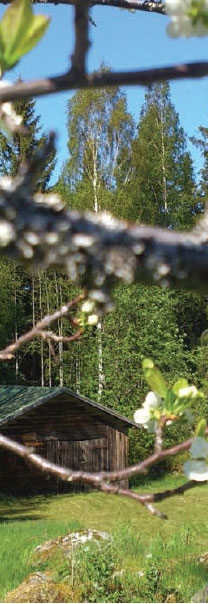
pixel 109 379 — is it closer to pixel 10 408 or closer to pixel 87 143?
pixel 10 408

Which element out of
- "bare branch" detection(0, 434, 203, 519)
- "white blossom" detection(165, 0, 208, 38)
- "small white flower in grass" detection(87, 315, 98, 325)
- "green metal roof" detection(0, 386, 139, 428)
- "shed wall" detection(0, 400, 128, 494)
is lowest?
"bare branch" detection(0, 434, 203, 519)

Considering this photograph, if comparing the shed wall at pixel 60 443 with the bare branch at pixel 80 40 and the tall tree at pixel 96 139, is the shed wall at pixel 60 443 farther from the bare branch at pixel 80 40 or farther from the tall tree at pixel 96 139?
the bare branch at pixel 80 40

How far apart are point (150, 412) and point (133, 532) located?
9.01 meters

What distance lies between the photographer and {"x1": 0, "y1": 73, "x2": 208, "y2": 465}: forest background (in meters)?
18.5

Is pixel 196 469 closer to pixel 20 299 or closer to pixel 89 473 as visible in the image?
pixel 89 473

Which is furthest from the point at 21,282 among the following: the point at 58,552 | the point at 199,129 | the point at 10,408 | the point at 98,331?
the point at 58,552

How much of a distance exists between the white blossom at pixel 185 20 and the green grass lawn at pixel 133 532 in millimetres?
1794

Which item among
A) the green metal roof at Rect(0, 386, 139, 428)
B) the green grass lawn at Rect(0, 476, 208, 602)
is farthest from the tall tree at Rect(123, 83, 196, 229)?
the green grass lawn at Rect(0, 476, 208, 602)

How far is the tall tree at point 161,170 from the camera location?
2247 centimetres

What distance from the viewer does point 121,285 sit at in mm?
17625

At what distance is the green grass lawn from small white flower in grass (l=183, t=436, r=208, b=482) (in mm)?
1507

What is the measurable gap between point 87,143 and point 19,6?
2142 centimetres

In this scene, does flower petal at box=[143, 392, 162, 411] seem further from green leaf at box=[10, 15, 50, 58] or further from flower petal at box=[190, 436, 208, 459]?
green leaf at box=[10, 15, 50, 58]

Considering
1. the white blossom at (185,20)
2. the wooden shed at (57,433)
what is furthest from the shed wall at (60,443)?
the white blossom at (185,20)
